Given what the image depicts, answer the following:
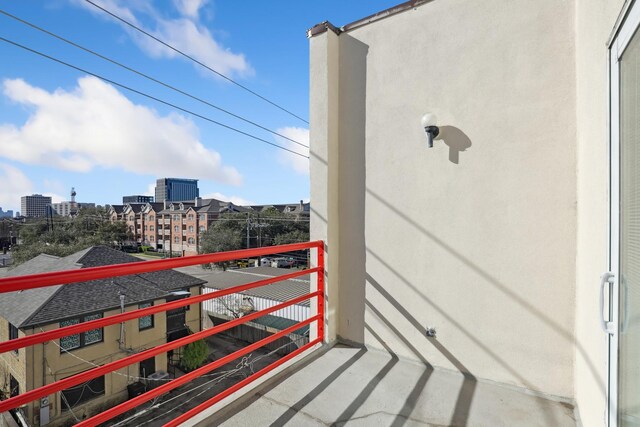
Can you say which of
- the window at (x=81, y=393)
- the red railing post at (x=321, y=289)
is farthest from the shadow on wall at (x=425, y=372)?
the window at (x=81, y=393)

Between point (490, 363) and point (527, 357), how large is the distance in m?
0.22

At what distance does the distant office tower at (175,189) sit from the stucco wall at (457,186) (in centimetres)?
6491

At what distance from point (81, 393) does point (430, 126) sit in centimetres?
1167

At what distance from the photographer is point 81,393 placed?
346 inches

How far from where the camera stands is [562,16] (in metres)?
1.75

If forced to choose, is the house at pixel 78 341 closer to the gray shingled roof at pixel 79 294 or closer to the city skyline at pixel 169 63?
Answer: the gray shingled roof at pixel 79 294

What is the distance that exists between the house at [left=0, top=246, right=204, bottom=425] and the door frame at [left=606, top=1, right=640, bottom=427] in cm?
772

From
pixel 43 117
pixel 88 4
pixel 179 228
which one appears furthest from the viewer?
pixel 179 228

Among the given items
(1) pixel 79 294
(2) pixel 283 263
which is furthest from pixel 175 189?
(1) pixel 79 294

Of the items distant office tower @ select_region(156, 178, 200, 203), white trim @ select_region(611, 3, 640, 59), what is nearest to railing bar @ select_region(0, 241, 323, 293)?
white trim @ select_region(611, 3, 640, 59)

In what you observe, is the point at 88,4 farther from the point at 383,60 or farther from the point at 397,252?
the point at 397,252

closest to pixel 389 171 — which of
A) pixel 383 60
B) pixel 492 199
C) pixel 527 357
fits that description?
pixel 492 199

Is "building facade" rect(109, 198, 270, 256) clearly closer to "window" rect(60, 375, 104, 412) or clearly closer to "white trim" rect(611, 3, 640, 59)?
"window" rect(60, 375, 104, 412)

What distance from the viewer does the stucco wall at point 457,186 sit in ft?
5.85
